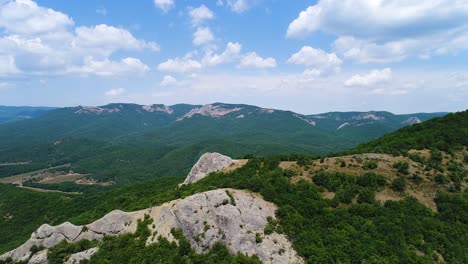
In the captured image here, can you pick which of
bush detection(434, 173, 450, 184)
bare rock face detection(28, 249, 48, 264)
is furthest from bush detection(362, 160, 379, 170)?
bare rock face detection(28, 249, 48, 264)

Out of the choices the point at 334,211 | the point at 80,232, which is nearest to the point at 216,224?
the point at 334,211

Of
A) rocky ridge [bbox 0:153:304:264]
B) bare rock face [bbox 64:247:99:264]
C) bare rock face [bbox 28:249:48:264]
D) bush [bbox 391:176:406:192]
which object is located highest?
bush [bbox 391:176:406:192]

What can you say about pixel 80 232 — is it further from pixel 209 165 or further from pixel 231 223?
pixel 209 165

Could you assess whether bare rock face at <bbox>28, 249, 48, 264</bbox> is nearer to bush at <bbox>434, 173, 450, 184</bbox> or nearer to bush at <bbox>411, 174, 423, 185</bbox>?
bush at <bbox>411, 174, 423, 185</bbox>

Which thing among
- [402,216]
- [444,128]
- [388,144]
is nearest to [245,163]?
[402,216]

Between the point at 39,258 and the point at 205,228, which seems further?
the point at 39,258

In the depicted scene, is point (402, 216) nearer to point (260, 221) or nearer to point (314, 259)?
point (314, 259)
